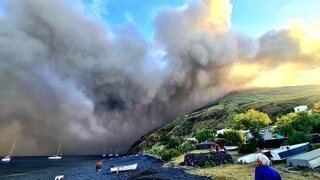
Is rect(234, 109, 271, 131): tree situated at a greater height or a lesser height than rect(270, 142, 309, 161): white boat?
greater

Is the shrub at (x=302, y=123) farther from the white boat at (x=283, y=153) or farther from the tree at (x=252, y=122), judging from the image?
the white boat at (x=283, y=153)

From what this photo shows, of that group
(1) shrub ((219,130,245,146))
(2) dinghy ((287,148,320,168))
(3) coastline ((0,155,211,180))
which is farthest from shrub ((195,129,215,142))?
(2) dinghy ((287,148,320,168))

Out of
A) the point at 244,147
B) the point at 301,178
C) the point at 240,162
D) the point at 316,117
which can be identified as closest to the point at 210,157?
the point at 240,162

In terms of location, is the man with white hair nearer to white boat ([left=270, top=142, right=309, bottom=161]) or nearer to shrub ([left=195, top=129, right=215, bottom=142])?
white boat ([left=270, top=142, right=309, bottom=161])

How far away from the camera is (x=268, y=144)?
261ft

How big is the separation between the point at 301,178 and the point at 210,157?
28.8 meters

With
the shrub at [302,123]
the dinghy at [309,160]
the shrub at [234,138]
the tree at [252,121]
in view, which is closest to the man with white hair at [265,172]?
the dinghy at [309,160]

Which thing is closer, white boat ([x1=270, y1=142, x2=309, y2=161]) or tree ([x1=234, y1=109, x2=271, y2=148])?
white boat ([x1=270, y1=142, x2=309, y2=161])

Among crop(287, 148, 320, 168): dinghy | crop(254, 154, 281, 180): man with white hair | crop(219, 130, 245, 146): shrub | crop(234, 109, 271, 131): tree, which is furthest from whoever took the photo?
crop(234, 109, 271, 131): tree

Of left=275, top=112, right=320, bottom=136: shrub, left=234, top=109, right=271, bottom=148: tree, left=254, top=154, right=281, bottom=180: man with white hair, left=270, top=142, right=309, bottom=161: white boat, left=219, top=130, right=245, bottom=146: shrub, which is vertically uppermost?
left=234, top=109, right=271, bottom=148: tree

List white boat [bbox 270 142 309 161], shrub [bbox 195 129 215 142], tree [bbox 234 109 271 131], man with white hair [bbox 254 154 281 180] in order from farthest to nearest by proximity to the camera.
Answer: shrub [bbox 195 129 215 142]
tree [bbox 234 109 271 131]
white boat [bbox 270 142 309 161]
man with white hair [bbox 254 154 281 180]

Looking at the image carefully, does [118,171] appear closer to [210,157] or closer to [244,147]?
[210,157]

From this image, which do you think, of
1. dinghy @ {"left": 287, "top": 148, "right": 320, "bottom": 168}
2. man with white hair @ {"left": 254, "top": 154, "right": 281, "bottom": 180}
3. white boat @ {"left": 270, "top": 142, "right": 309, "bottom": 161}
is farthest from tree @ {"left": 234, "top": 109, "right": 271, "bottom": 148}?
man with white hair @ {"left": 254, "top": 154, "right": 281, "bottom": 180}

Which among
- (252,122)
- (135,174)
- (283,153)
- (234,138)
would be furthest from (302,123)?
(135,174)
